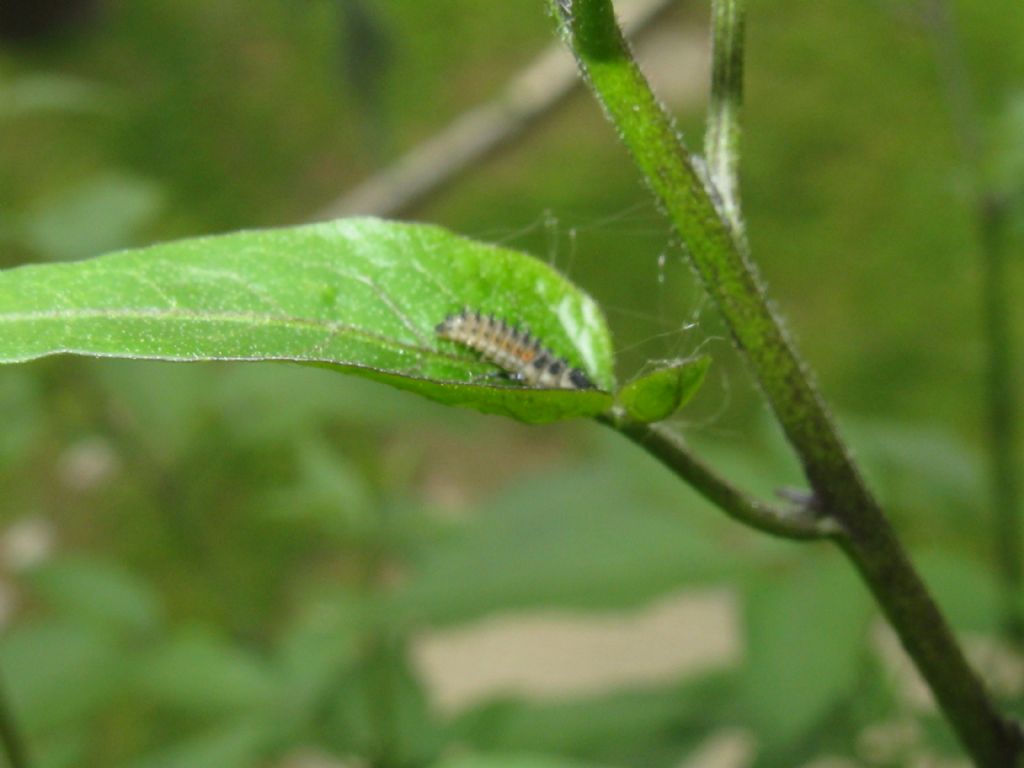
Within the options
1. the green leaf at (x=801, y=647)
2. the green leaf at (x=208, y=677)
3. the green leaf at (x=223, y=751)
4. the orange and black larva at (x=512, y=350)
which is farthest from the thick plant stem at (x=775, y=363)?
the green leaf at (x=208, y=677)

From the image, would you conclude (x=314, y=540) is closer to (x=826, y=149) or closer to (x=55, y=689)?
(x=55, y=689)

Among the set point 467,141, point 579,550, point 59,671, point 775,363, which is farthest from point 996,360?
point 467,141

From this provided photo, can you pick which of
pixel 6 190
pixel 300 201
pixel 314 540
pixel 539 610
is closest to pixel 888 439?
pixel 539 610

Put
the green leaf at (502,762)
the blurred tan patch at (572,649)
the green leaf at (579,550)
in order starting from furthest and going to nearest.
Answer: the blurred tan patch at (572,649) < the green leaf at (579,550) < the green leaf at (502,762)

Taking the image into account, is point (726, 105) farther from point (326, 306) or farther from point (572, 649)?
point (572, 649)

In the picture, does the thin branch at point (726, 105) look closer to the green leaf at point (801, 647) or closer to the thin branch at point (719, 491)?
the thin branch at point (719, 491)

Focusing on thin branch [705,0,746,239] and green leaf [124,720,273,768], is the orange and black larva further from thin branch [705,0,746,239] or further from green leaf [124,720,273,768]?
green leaf [124,720,273,768]
